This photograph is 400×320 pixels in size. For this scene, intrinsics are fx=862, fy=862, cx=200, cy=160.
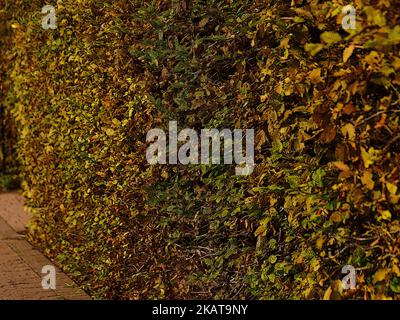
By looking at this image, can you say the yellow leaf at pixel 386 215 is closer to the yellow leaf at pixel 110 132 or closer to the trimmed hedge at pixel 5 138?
the yellow leaf at pixel 110 132

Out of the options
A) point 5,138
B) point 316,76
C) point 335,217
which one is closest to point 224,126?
point 316,76

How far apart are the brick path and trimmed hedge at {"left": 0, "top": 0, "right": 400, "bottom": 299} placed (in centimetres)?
15

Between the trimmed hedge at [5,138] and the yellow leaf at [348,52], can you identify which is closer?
the yellow leaf at [348,52]

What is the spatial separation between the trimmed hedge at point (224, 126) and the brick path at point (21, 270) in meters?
0.15

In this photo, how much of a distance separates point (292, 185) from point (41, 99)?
13.9ft

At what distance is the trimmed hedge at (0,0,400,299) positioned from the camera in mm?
3633

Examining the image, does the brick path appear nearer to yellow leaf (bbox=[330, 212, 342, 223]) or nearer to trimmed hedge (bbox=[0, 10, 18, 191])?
trimmed hedge (bbox=[0, 10, 18, 191])

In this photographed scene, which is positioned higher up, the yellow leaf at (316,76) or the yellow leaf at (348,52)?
the yellow leaf at (348,52)

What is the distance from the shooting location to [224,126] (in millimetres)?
4902

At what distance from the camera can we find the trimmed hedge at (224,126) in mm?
3633

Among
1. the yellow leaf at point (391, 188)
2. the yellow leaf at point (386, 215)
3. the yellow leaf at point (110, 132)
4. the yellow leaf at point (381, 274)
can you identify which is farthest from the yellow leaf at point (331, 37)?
the yellow leaf at point (110, 132)

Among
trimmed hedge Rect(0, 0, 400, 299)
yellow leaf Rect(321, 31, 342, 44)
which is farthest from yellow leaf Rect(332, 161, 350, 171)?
yellow leaf Rect(321, 31, 342, 44)
